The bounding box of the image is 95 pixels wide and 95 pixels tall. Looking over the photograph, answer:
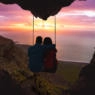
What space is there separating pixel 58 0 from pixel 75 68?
25.5ft

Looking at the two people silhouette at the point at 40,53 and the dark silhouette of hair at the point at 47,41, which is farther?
the two people silhouette at the point at 40,53

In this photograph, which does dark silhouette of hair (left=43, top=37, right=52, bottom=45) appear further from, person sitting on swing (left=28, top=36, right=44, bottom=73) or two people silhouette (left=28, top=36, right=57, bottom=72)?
person sitting on swing (left=28, top=36, right=44, bottom=73)

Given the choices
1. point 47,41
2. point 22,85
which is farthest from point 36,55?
point 22,85

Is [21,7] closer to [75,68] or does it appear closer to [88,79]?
[88,79]

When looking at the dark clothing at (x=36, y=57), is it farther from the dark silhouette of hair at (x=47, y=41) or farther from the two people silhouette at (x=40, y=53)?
the dark silhouette of hair at (x=47, y=41)

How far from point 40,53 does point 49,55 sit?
159 mm

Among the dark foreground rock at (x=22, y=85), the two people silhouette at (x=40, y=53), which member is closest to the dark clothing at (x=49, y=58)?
the two people silhouette at (x=40, y=53)

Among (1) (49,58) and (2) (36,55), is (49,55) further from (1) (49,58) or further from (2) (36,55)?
(2) (36,55)

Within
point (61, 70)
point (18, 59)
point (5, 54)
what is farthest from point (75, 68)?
point (5, 54)

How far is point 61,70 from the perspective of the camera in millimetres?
13156

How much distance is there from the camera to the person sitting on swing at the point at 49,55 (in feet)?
16.7

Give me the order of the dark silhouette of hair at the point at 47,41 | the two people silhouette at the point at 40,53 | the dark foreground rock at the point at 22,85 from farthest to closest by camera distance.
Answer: the two people silhouette at the point at 40,53 < the dark silhouette of hair at the point at 47,41 < the dark foreground rock at the point at 22,85

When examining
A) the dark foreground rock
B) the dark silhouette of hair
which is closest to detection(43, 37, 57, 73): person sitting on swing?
the dark silhouette of hair

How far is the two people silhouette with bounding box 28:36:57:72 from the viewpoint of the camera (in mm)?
5117
